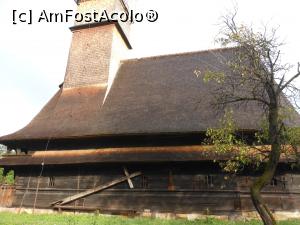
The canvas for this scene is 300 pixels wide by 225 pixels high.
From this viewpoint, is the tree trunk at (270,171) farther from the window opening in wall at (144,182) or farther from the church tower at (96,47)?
the church tower at (96,47)

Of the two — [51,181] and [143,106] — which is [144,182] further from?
[51,181]

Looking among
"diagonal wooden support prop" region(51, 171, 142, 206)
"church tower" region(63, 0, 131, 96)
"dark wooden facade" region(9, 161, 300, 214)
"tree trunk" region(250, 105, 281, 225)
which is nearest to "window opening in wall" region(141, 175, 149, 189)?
"dark wooden facade" region(9, 161, 300, 214)

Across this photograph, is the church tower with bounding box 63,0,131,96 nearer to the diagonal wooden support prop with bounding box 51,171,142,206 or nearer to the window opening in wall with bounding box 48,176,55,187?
the window opening in wall with bounding box 48,176,55,187

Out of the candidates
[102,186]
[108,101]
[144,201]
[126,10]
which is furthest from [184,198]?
[126,10]

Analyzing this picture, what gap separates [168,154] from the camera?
40.9 feet

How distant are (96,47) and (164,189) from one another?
931 cm

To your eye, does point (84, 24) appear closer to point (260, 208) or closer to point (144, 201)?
point (144, 201)

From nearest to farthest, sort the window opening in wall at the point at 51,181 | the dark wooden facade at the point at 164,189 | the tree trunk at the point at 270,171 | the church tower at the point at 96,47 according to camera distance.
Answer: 1. the tree trunk at the point at 270,171
2. the dark wooden facade at the point at 164,189
3. the window opening in wall at the point at 51,181
4. the church tower at the point at 96,47

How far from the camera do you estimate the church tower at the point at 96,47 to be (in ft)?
57.5

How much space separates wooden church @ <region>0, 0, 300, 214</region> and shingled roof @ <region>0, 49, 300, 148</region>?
0.05m

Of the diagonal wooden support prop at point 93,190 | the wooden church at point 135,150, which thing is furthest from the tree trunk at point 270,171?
the diagonal wooden support prop at point 93,190

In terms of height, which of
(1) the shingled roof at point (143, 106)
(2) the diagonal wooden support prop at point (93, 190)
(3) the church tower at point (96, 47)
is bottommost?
(2) the diagonal wooden support prop at point (93, 190)

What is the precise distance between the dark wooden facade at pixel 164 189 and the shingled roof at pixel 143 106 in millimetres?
1485

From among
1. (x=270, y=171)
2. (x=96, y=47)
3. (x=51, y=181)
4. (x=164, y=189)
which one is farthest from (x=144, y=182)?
(x=96, y=47)
